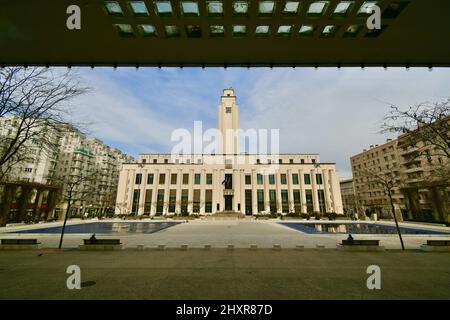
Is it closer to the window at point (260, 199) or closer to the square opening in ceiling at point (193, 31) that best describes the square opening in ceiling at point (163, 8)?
the square opening in ceiling at point (193, 31)

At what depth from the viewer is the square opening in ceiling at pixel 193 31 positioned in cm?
753

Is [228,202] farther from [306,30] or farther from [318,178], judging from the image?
[306,30]

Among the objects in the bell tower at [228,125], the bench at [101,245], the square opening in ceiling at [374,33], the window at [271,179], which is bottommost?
the bench at [101,245]

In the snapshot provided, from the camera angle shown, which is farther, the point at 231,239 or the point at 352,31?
the point at 231,239

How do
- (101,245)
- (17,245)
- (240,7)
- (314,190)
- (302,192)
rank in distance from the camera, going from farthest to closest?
1. (314,190)
2. (302,192)
3. (101,245)
4. (17,245)
5. (240,7)

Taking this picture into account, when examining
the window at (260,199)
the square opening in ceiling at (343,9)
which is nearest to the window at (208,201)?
the window at (260,199)

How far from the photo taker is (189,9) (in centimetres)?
688

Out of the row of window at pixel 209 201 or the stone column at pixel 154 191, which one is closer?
the row of window at pixel 209 201

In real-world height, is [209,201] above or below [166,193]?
below

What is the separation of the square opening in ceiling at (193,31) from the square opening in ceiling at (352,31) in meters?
5.55

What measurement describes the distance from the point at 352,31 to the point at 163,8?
7.01 metres

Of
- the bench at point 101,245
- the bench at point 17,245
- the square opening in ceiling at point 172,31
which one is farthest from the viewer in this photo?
the bench at point 101,245

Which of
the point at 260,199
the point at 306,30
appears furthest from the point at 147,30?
the point at 260,199
